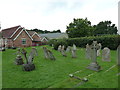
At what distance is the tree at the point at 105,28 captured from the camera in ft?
181

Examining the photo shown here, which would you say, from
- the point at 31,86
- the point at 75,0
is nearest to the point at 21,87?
the point at 31,86

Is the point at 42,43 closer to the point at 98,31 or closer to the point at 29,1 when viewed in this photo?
the point at 29,1

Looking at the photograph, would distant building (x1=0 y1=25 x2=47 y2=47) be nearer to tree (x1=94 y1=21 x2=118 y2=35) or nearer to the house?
the house

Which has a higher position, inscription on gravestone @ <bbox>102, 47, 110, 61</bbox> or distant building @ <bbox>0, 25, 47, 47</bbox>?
distant building @ <bbox>0, 25, 47, 47</bbox>

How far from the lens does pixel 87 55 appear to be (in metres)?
9.33

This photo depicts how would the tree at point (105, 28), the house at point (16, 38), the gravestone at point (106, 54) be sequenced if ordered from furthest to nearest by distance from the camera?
the tree at point (105, 28), the house at point (16, 38), the gravestone at point (106, 54)

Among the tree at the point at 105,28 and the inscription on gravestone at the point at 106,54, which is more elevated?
the tree at the point at 105,28

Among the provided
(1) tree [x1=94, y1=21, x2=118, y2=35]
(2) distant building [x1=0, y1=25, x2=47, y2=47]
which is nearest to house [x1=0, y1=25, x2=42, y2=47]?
(2) distant building [x1=0, y1=25, x2=47, y2=47]

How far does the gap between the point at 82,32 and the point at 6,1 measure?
25.9 meters

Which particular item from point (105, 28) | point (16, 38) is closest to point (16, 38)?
point (16, 38)

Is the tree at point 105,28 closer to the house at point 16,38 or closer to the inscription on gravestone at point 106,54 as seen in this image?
the house at point 16,38

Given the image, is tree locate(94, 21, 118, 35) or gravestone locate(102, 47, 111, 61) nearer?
gravestone locate(102, 47, 111, 61)

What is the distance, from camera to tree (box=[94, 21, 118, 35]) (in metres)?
55.1

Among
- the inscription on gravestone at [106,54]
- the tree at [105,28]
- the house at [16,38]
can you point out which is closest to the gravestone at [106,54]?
the inscription on gravestone at [106,54]
